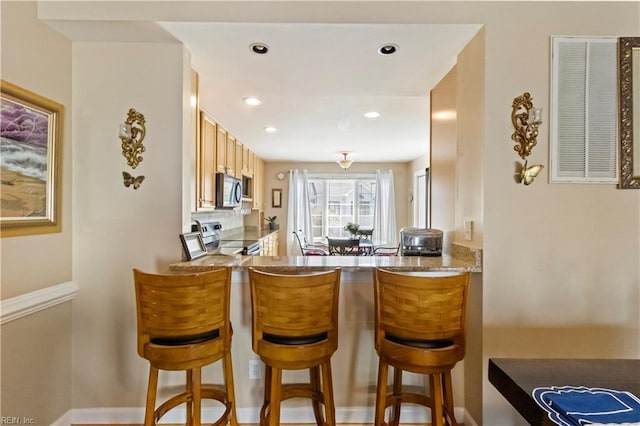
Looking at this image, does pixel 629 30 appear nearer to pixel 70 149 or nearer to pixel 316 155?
pixel 70 149

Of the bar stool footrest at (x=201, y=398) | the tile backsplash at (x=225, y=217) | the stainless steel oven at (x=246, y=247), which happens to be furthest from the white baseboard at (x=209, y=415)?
the tile backsplash at (x=225, y=217)

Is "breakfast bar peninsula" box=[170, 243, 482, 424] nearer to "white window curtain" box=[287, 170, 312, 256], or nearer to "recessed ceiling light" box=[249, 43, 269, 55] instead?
"recessed ceiling light" box=[249, 43, 269, 55]

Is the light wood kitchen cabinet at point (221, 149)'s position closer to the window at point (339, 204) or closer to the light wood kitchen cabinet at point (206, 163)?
the light wood kitchen cabinet at point (206, 163)

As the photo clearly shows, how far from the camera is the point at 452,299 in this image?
1451 millimetres

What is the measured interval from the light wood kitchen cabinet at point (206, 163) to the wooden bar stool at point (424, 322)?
1995 mm

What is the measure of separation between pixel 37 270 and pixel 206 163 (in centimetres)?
167

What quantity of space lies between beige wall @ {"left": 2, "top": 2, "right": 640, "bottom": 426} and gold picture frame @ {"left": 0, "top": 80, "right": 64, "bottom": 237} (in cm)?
8

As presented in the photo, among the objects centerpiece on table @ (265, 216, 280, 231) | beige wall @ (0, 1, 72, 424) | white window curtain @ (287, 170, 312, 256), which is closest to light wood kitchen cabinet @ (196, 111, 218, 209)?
beige wall @ (0, 1, 72, 424)

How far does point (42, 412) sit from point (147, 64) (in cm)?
207

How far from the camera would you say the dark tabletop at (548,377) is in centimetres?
95

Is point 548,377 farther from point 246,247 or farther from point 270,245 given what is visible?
point 270,245

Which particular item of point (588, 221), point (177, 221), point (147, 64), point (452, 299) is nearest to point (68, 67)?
point (147, 64)

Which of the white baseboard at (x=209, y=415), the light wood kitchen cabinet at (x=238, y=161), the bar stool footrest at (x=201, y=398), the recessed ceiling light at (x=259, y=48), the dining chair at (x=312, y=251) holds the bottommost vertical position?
the white baseboard at (x=209, y=415)

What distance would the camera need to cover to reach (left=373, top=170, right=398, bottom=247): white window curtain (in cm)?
689
